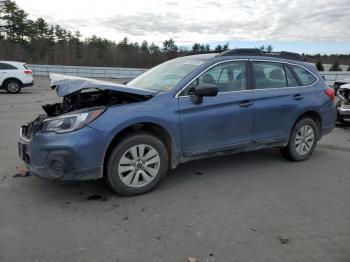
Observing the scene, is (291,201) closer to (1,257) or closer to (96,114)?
(96,114)

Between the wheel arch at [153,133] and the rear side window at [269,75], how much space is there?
164cm

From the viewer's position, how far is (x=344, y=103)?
30.3 feet

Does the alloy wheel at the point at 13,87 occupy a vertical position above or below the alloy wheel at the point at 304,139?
above

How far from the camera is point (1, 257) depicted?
313 centimetres

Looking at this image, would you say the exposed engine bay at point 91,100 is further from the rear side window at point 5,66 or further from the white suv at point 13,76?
the rear side window at point 5,66

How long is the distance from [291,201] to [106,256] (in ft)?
7.71

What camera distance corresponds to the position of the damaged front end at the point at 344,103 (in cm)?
913

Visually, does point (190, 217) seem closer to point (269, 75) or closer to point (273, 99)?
point (273, 99)

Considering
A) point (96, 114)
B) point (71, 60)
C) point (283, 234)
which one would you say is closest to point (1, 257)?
point (96, 114)

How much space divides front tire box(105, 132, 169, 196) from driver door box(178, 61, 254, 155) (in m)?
0.42

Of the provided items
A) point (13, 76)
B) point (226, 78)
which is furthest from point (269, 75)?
point (13, 76)

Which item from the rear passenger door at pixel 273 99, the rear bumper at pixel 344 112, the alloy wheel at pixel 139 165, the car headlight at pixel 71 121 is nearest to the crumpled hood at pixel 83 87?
the car headlight at pixel 71 121

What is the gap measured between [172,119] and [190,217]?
4.10ft

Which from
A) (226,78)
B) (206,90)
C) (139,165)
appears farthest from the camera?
(226,78)
